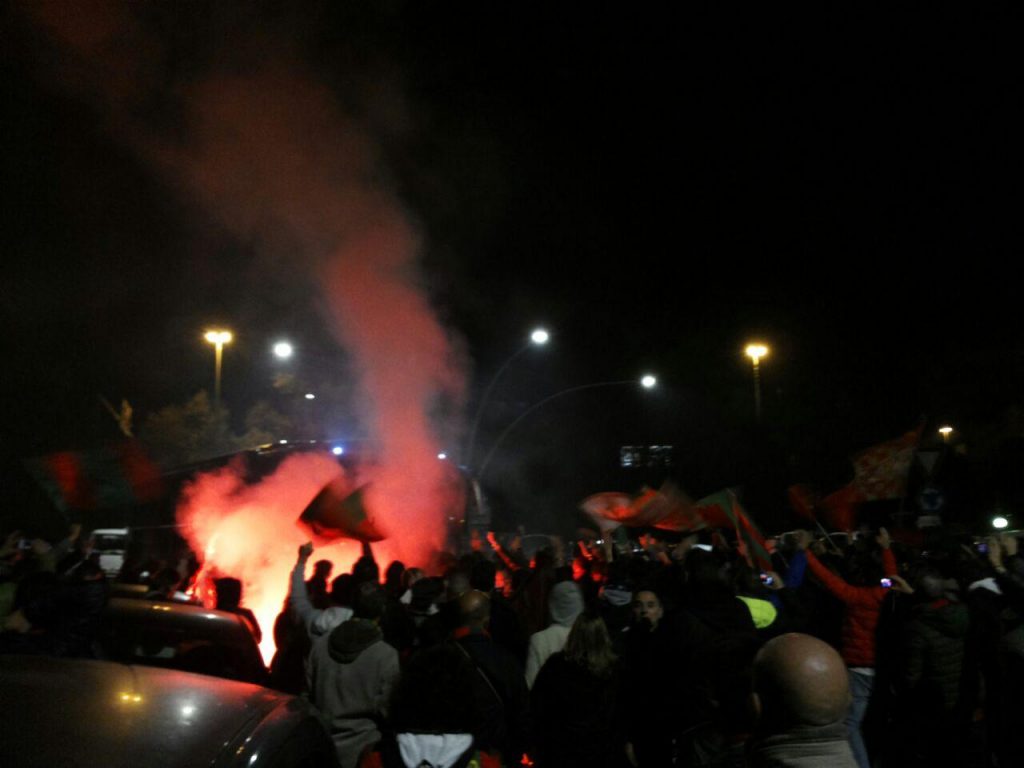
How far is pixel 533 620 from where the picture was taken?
806 centimetres

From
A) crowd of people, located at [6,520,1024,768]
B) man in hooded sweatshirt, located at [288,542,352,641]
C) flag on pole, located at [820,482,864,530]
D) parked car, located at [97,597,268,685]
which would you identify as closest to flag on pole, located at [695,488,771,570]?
flag on pole, located at [820,482,864,530]

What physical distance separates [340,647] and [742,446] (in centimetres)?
3536

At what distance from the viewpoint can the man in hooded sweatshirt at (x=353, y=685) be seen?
15.8 feet

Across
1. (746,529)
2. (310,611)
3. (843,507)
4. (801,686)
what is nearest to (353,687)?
(310,611)

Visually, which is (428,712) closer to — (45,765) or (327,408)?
(45,765)

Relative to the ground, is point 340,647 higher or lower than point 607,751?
higher

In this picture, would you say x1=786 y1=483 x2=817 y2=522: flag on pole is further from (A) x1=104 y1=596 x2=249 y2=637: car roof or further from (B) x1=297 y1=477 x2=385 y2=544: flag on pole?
(A) x1=104 y1=596 x2=249 y2=637: car roof

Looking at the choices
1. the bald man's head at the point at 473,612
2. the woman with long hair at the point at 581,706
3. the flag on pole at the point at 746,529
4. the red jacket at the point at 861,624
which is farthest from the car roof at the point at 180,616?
the flag on pole at the point at 746,529

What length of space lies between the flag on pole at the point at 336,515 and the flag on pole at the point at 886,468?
22.0ft

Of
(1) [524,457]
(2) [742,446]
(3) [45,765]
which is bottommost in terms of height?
(3) [45,765]

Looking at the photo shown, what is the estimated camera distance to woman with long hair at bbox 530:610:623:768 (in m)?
4.77

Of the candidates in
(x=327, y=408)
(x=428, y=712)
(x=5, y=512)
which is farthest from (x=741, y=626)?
(x=327, y=408)

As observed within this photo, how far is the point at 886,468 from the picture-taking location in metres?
11.8

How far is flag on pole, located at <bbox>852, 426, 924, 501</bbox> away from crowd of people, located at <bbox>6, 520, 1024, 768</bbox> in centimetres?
287
